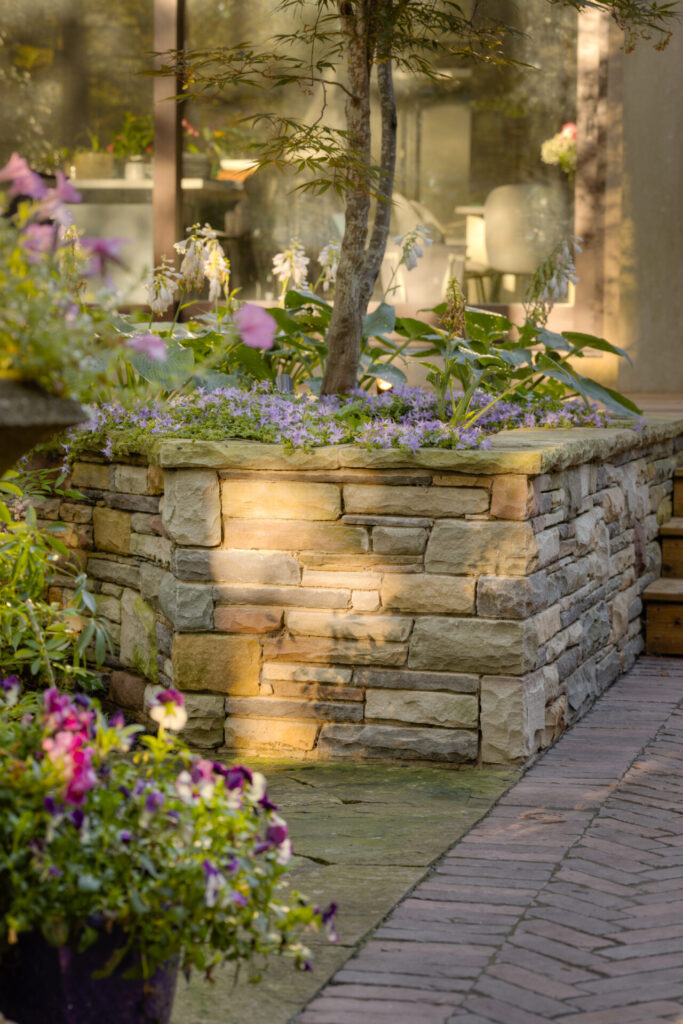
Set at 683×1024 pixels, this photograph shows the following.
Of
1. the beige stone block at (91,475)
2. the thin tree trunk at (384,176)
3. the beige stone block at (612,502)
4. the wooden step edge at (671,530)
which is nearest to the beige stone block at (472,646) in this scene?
the beige stone block at (612,502)

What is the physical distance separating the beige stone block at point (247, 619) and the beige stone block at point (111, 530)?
55cm

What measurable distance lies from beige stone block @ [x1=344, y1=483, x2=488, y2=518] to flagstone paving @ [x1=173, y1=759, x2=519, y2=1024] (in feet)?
2.35

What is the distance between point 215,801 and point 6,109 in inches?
280

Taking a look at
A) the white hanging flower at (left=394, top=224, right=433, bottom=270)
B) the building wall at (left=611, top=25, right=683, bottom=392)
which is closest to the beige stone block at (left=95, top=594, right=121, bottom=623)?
the white hanging flower at (left=394, top=224, right=433, bottom=270)

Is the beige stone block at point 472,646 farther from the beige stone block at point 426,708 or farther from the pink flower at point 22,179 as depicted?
the pink flower at point 22,179

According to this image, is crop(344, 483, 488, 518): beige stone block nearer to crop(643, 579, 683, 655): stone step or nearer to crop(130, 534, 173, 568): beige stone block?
crop(130, 534, 173, 568): beige stone block

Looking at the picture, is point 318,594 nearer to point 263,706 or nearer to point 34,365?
point 263,706

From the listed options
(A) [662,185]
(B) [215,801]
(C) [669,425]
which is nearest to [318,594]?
(B) [215,801]

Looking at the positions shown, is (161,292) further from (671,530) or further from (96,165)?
(96,165)

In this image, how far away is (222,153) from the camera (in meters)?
7.63

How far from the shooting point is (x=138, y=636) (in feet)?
13.5

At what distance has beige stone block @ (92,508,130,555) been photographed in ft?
Answer: 13.6

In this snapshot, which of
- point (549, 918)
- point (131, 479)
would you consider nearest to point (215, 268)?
point (131, 479)

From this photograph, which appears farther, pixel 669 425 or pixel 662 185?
pixel 662 185
